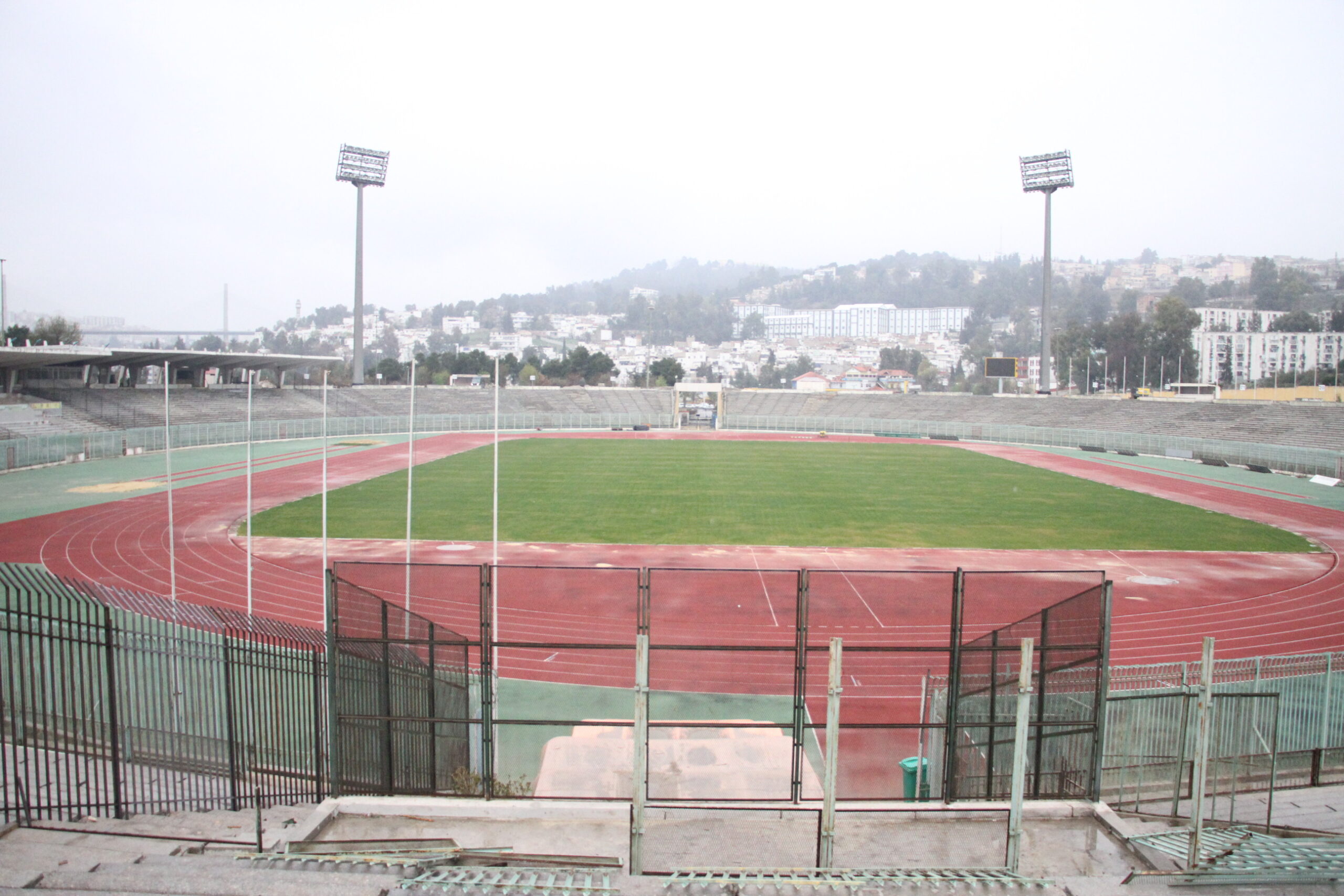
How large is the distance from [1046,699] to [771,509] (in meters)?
25.5

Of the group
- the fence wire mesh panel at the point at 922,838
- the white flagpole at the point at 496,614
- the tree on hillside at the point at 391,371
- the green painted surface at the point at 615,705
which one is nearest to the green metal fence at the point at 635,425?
the white flagpole at the point at 496,614

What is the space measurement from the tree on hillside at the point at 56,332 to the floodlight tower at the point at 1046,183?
9118cm

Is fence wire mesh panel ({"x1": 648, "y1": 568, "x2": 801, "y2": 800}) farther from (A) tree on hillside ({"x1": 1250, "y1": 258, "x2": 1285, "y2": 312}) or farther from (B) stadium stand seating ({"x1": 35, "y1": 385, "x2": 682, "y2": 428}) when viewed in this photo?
(A) tree on hillside ({"x1": 1250, "y1": 258, "x2": 1285, "y2": 312})

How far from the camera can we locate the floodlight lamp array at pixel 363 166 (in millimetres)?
77938

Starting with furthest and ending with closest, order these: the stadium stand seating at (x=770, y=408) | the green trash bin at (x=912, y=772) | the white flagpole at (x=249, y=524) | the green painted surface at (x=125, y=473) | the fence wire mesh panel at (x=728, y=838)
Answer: the stadium stand seating at (x=770, y=408), the green painted surface at (x=125, y=473), the white flagpole at (x=249, y=524), the green trash bin at (x=912, y=772), the fence wire mesh panel at (x=728, y=838)

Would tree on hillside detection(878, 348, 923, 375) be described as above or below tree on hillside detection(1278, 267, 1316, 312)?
below

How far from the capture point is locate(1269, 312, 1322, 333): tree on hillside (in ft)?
408

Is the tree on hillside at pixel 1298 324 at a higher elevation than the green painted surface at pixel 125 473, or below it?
higher

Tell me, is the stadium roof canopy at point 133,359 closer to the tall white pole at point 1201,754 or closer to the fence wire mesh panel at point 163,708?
the fence wire mesh panel at point 163,708

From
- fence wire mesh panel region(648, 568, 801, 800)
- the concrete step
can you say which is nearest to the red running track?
fence wire mesh panel region(648, 568, 801, 800)

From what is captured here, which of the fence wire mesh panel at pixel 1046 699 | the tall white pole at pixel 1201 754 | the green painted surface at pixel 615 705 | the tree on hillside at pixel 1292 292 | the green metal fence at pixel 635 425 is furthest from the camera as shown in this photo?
the tree on hillside at pixel 1292 292

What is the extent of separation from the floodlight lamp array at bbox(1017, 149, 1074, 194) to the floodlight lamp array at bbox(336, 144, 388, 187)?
6104 cm

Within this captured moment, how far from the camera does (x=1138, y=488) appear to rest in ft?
132

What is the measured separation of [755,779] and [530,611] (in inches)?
356
